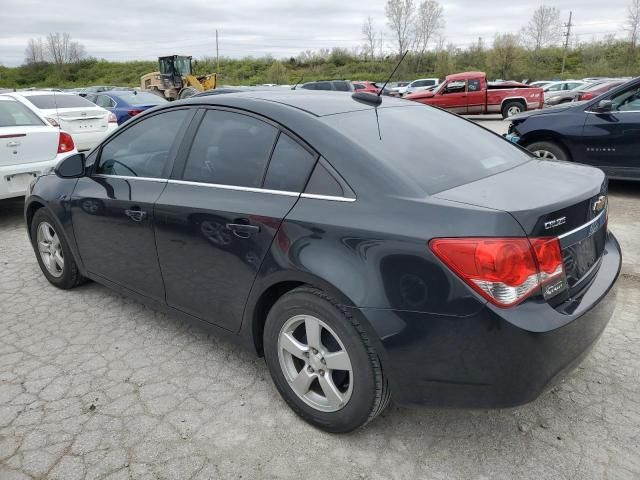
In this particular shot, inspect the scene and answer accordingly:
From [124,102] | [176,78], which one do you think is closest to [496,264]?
[124,102]

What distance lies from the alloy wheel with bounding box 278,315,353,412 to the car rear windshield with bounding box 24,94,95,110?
9825 millimetres

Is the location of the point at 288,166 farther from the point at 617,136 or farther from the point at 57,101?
the point at 57,101

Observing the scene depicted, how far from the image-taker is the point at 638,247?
4.91 m

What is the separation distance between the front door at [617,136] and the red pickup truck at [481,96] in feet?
45.5

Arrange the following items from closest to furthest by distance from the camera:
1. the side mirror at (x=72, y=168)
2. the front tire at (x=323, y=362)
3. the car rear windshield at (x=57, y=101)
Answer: the front tire at (x=323, y=362) < the side mirror at (x=72, y=168) < the car rear windshield at (x=57, y=101)

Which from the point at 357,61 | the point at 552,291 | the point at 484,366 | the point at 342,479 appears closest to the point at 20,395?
the point at 342,479

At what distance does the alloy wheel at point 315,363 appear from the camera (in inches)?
90.5

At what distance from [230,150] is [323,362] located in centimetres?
122

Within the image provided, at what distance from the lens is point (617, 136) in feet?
21.2

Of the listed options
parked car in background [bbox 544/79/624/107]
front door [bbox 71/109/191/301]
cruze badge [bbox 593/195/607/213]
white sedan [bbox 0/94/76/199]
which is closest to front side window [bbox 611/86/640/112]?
cruze badge [bbox 593/195/607/213]

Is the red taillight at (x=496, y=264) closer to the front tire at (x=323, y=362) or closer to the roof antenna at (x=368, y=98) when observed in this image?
the front tire at (x=323, y=362)

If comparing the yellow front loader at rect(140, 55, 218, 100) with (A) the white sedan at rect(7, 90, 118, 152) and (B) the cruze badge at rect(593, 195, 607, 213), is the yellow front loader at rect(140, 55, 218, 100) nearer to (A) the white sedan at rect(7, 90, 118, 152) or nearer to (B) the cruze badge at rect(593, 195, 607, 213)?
(A) the white sedan at rect(7, 90, 118, 152)

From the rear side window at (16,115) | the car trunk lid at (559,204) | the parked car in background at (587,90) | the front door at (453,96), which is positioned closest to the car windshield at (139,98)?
the rear side window at (16,115)

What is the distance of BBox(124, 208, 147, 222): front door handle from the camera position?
10.1 feet
